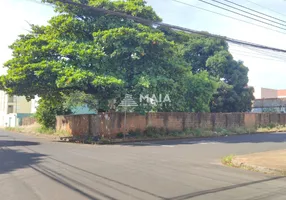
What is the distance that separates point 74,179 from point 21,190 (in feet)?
4.99

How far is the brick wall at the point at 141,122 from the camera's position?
2322 centimetres

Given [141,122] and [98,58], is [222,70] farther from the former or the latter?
[98,58]

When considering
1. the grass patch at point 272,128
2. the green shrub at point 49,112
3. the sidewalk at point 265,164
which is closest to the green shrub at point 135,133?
the green shrub at point 49,112

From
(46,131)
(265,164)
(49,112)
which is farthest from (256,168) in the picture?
(46,131)

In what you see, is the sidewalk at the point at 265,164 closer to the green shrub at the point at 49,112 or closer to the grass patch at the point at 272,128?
the grass patch at the point at 272,128

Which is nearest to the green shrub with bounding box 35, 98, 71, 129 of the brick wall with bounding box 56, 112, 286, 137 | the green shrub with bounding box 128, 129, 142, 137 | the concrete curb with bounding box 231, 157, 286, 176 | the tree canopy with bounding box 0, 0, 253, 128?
the brick wall with bounding box 56, 112, 286, 137

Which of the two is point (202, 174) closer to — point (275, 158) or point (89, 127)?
point (275, 158)

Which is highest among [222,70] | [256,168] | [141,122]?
[222,70]

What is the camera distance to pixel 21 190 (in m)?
7.00

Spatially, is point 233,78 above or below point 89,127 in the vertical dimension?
above

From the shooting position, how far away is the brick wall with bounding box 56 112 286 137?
23.2 metres

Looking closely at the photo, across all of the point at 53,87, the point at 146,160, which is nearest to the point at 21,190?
the point at 146,160

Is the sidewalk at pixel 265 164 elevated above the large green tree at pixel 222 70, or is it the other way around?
the large green tree at pixel 222 70

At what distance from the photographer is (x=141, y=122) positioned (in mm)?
24703
